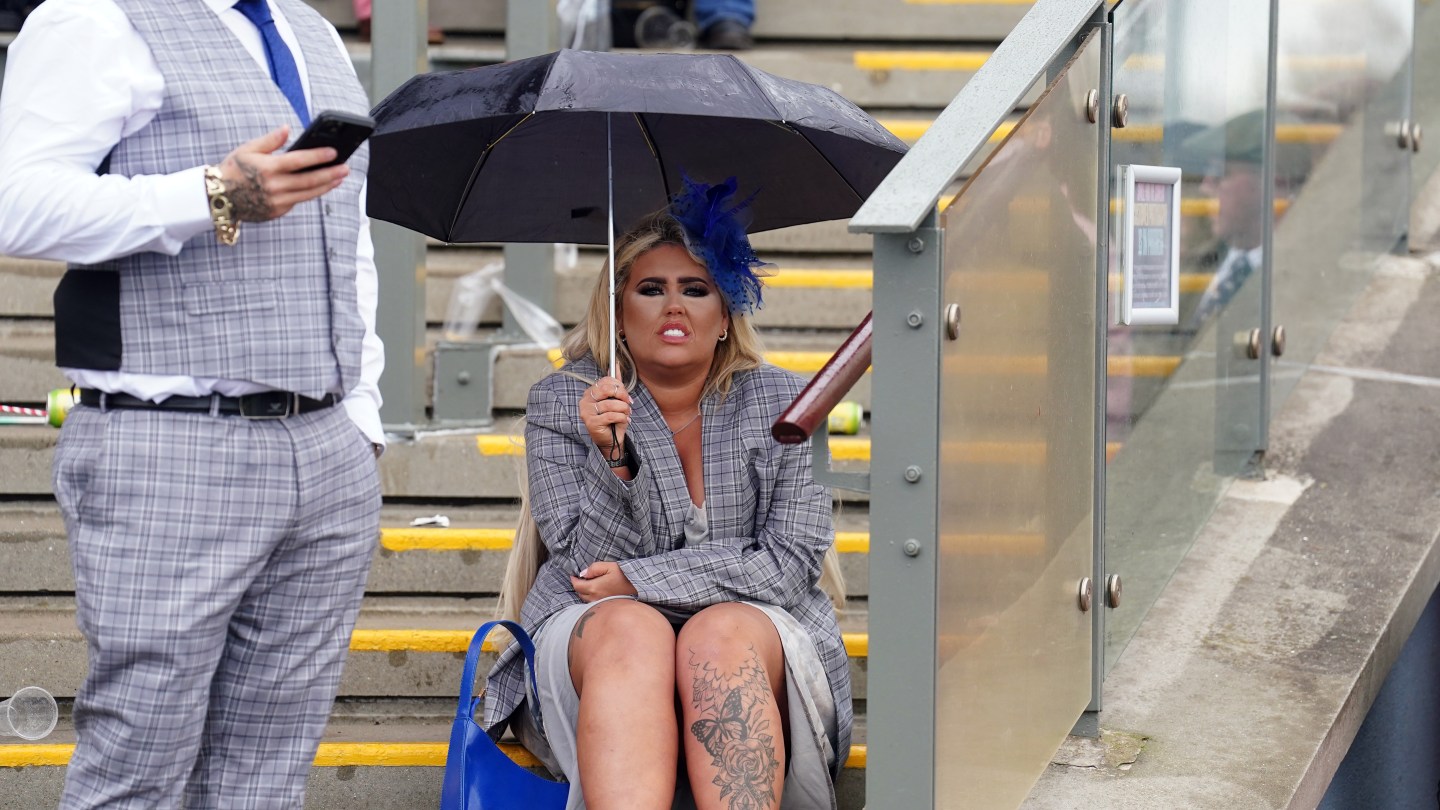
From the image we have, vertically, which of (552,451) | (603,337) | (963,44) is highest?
(963,44)

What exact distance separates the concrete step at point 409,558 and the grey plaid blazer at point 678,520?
67cm

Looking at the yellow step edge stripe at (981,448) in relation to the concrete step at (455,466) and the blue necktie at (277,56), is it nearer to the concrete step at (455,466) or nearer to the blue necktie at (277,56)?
the concrete step at (455,466)

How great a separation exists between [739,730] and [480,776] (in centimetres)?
43

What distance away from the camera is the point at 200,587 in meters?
2.07

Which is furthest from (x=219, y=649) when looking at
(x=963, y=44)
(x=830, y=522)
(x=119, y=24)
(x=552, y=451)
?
(x=963, y=44)

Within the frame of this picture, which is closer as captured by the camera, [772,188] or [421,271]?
[772,188]

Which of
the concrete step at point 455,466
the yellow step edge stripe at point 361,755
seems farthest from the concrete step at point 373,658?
the concrete step at point 455,466

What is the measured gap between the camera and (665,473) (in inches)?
120

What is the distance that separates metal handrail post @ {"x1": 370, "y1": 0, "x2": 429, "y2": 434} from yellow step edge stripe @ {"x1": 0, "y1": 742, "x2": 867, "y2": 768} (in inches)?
46.5

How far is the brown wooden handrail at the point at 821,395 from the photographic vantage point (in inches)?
91.6

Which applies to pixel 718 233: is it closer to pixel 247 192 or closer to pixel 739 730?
pixel 739 730

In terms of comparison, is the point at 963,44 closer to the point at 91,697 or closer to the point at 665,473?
the point at 665,473

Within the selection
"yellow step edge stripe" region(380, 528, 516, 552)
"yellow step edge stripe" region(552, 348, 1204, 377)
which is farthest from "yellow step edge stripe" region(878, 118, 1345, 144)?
"yellow step edge stripe" region(380, 528, 516, 552)

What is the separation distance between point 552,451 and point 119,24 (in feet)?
4.15
